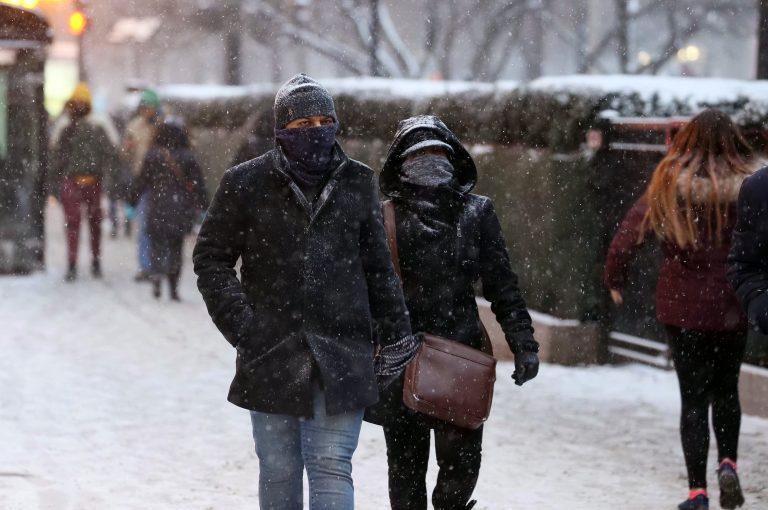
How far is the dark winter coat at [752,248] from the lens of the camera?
180 inches

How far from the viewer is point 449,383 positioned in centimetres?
478

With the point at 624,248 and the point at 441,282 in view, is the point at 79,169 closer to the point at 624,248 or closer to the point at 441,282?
the point at 624,248

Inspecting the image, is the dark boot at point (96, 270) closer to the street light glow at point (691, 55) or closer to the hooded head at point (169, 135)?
the hooded head at point (169, 135)

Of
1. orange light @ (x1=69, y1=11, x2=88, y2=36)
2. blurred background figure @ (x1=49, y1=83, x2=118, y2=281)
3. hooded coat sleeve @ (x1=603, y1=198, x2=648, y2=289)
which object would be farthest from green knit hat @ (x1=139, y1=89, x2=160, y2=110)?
hooded coat sleeve @ (x1=603, y1=198, x2=648, y2=289)

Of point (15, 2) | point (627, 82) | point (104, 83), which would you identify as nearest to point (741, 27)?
Result: point (15, 2)

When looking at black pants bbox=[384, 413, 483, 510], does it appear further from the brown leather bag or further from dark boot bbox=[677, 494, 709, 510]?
dark boot bbox=[677, 494, 709, 510]

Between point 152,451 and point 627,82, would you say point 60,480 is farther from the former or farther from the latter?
point 627,82

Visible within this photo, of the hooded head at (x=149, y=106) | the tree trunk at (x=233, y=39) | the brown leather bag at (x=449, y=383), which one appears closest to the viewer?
the brown leather bag at (x=449, y=383)

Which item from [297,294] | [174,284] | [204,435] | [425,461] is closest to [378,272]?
[297,294]

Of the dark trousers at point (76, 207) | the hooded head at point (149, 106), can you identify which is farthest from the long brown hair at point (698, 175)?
the dark trousers at point (76, 207)

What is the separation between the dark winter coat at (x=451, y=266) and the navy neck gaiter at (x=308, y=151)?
0.71 meters

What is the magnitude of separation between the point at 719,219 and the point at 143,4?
1317 inches

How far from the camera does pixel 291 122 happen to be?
426 centimetres

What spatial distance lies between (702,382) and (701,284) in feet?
1.41
